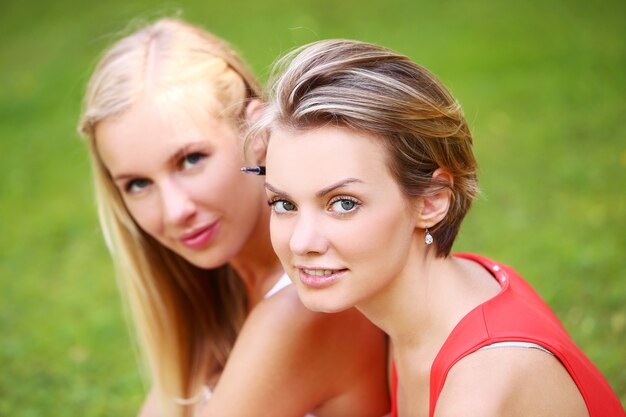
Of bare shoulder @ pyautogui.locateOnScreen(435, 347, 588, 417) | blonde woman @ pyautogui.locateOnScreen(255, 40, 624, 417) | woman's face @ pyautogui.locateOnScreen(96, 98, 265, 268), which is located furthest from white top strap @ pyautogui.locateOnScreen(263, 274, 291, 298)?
bare shoulder @ pyautogui.locateOnScreen(435, 347, 588, 417)

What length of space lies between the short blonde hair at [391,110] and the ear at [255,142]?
1.11ft

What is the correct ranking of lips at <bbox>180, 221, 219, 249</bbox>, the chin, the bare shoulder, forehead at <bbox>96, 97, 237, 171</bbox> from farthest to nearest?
lips at <bbox>180, 221, 219, 249</bbox> < forehead at <bbox>96, 97, 237, 171</bbox> < the chin < the bare shoulder

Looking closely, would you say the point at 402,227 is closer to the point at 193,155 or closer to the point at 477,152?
the point at 193,155

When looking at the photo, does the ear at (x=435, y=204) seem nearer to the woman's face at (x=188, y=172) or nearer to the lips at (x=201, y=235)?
the woman's face at (x=188, y=172)

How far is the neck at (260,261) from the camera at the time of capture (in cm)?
385

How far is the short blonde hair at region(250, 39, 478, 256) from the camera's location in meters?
2.67

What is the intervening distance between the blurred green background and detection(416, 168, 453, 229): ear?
28 centimetres

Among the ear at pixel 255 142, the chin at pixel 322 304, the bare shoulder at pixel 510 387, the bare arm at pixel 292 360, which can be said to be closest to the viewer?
the bare shoulder at pixel 510 387

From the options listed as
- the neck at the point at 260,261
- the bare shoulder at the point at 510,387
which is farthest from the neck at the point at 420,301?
the neck at the point at 260,261

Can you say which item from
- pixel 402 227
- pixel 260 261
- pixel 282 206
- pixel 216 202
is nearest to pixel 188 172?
pixel 216 202

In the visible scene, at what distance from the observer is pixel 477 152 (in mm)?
8148

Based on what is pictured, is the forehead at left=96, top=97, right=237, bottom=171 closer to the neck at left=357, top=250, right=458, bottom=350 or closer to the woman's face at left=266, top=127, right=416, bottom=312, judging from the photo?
the woman's face at left=266, top=127, right=416, bottom=312

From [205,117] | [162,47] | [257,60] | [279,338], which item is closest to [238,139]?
[205,117]

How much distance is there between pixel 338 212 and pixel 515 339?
2.32ft
